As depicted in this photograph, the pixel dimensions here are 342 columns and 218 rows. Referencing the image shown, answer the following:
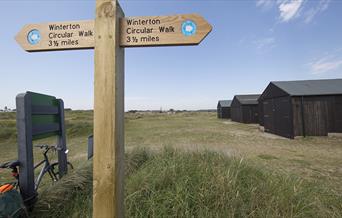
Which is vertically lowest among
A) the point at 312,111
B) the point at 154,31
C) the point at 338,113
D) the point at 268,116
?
the point at 268,116

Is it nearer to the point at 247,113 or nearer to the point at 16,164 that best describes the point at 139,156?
the point at 16,164

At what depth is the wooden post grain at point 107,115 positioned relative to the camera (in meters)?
1.61

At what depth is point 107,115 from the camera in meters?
1.65

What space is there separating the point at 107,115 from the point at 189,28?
1086mm

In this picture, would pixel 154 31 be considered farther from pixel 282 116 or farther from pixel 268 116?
pixel 268 116

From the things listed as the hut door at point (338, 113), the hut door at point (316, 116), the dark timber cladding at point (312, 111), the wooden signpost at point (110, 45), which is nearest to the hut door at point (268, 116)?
the dark timber cladding at point (312, 111)

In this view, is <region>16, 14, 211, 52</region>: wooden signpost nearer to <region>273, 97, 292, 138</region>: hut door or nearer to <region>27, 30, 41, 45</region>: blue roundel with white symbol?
<region>27, 30, 41, 45</region>: blue roundel with white symbol

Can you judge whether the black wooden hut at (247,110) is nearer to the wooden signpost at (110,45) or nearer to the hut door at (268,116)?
the hut door at (268,116)

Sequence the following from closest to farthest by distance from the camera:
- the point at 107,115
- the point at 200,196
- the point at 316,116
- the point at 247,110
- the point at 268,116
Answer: the point at 107,115, the point at 200,196, the point at 316,116, the point at 268,116, the point at 247,110

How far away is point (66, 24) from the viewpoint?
1.82m


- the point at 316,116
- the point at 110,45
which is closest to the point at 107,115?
the point at 110,45

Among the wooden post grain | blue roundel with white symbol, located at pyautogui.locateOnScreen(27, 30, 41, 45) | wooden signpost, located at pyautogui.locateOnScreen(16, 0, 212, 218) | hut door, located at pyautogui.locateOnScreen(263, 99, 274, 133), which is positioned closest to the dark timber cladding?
hut door, located at pyautogui.locateOnScreen(263, 99, 274, 133)

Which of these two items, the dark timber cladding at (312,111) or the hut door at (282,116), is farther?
the hut door at (282,116)

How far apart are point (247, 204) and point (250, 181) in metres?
0.63
